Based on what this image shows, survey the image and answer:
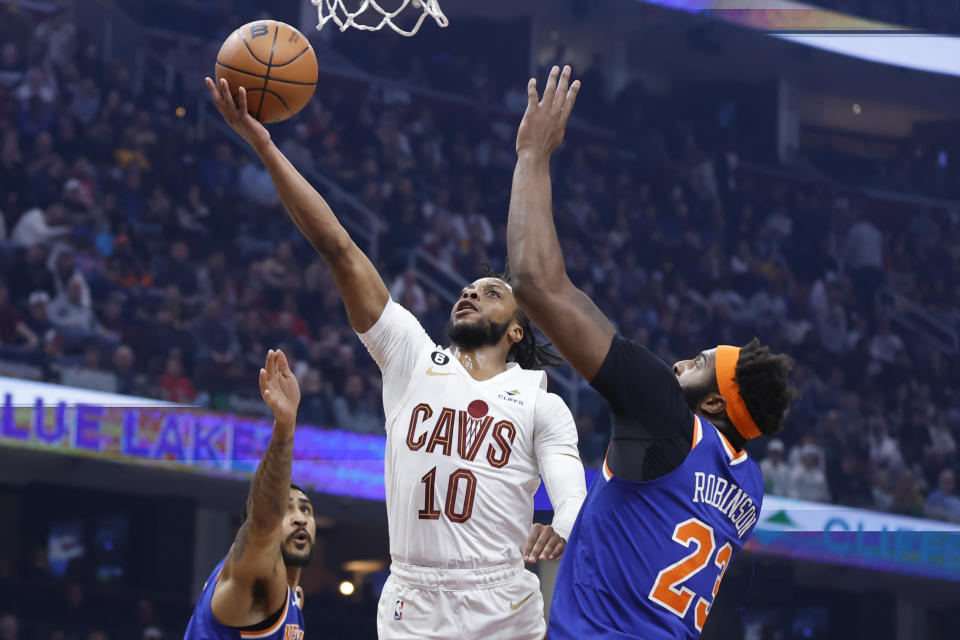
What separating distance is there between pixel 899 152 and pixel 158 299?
Result: 1403 cm

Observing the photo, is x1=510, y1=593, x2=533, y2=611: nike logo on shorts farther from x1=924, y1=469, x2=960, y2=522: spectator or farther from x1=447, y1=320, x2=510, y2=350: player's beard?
x1=924, y1=469, x2=960, y2=522: spectator

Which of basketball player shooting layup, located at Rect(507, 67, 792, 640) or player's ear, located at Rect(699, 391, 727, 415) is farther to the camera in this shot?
player's ear, located at Rect(699, 391, 727, 415)

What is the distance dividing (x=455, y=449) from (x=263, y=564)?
2.52ft

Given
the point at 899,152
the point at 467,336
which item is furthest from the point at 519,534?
the point at 899,152

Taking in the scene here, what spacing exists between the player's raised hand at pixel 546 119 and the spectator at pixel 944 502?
10.8 metres

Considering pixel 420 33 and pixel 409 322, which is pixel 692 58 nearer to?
pixel 420 33

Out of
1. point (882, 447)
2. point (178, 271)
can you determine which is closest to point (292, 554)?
point (178, 271)

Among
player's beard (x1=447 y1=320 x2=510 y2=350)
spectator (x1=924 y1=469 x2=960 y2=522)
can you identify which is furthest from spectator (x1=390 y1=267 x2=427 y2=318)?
player's beard (x1=447 y1=320 x2=510 y2=350)

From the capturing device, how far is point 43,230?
10.4 metres

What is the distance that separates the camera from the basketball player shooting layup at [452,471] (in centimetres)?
410

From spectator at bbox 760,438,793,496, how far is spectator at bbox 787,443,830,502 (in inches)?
2.6

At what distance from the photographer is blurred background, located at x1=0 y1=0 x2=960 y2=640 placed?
7879 millimetres

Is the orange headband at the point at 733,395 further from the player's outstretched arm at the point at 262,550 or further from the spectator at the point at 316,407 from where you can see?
the spectator at the point at 316,407

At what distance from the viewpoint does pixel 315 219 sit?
3914 mm
